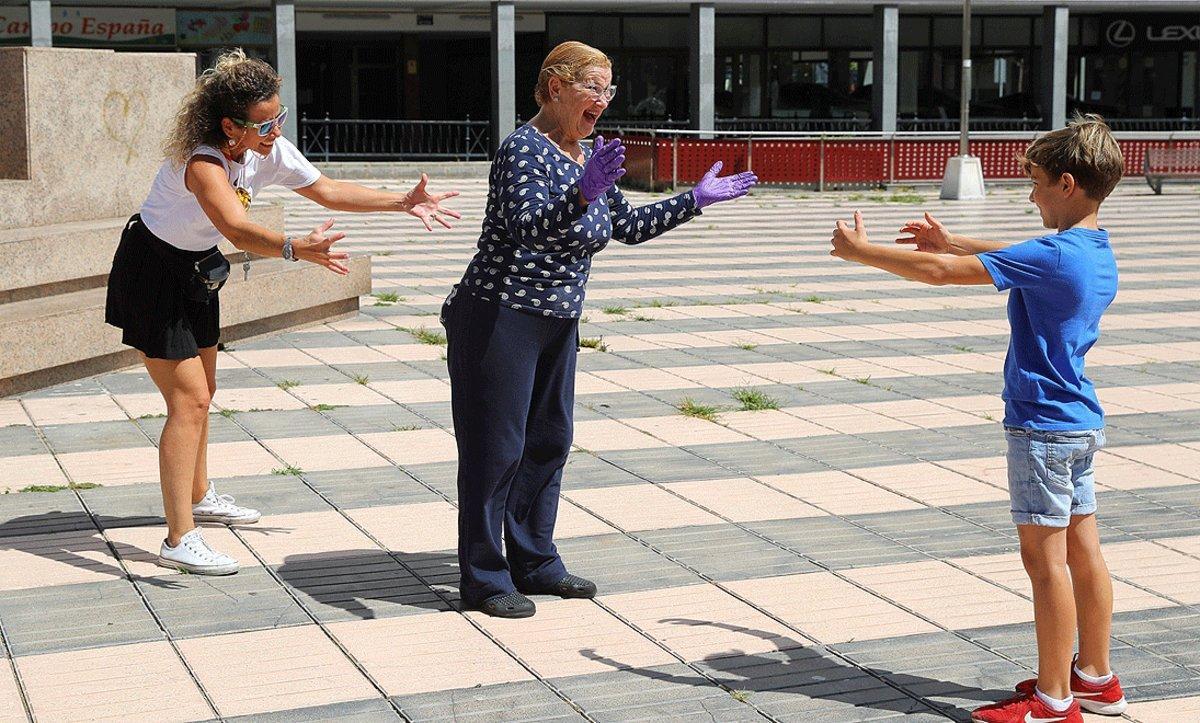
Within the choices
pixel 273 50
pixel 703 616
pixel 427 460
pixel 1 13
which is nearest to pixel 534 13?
pixel 273 50

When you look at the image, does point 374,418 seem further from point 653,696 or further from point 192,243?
point 653,696

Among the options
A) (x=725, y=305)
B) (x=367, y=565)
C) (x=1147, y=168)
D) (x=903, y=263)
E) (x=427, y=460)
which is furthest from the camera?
(x=1147, y=168)

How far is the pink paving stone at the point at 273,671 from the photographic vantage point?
413 cm

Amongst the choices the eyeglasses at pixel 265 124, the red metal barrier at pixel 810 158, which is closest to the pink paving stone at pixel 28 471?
the eyeglasses at pixel 265 124

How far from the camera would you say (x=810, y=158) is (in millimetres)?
28016

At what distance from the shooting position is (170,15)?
33250 mm

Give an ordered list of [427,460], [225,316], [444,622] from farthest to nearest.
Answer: [225,316], [427,460], [444,622]

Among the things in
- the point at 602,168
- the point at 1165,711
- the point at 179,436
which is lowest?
the point at 1165,711

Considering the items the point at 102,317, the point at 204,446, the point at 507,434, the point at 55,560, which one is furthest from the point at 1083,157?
the point at 102,317

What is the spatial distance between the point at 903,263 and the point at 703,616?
5.08 ft

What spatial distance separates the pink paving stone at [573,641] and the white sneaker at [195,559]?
988 mm

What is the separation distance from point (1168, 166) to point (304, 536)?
24.5m

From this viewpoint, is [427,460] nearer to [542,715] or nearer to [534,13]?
[542,715]

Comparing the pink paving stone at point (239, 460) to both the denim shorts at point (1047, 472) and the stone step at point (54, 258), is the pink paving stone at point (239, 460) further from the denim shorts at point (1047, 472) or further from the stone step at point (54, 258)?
the denim shorts at point (1047, 472)
